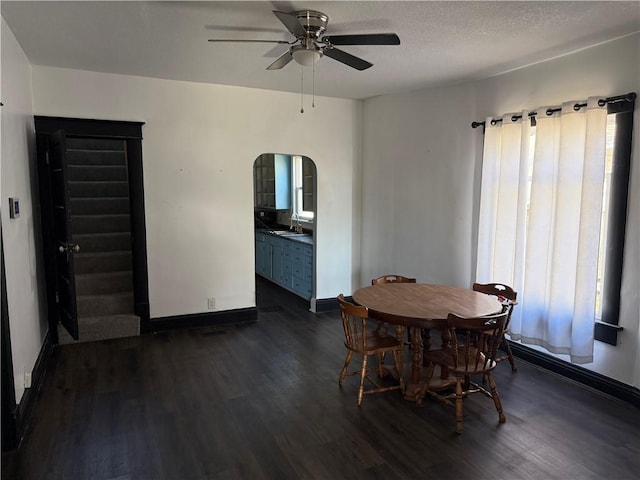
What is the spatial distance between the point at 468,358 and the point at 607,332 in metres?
1.29

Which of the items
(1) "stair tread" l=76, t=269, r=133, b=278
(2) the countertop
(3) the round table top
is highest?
(2) the countertop

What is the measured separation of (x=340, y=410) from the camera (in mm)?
2969

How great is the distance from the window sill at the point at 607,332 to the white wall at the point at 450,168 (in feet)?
0.15

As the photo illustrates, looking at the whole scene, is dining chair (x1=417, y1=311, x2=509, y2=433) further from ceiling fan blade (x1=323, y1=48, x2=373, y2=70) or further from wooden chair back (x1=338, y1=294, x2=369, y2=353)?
ceiling fan blade (x1=323, y1=48, x2=373, y2=70)

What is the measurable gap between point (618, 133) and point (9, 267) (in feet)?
14.2

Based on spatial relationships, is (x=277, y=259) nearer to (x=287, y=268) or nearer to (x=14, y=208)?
(x=287, y=268)

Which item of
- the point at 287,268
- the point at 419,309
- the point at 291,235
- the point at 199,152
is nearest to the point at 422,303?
the point at 419,309

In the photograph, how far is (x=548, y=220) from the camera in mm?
3490

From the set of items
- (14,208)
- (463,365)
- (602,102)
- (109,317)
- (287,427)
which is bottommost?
(287,427)

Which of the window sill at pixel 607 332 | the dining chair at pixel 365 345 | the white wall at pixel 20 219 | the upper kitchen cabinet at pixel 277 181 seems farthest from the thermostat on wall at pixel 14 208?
the upper kitchen cabinet at pixel 277 181

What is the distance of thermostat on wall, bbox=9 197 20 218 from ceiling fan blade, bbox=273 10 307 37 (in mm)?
2159

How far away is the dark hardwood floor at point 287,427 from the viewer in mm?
2346

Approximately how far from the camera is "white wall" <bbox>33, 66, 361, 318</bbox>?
421cm

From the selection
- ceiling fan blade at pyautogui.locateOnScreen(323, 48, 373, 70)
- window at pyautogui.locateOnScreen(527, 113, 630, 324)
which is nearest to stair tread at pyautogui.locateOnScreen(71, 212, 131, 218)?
ceiling fan blade at pyautogui.locateOnScreen(323, 48, 373, 70)
